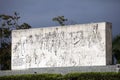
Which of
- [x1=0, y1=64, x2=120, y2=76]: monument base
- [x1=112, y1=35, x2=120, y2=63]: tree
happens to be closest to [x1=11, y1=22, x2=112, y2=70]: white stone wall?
[x1=0, y1=64, x2=120, y2=76]: monument base

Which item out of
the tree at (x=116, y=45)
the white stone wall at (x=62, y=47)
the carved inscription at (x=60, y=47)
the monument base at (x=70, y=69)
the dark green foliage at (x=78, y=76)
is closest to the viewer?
the dark green foliage at (x=78, y=76)

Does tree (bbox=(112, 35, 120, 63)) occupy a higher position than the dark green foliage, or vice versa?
tree (bbox=(112, 35, 120, 63))

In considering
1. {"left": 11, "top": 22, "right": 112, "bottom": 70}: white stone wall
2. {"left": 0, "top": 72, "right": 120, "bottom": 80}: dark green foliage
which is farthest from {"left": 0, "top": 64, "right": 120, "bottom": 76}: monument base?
{"left": 0, "top": 72, "right": 120, "bottom": 80}: dark green foliage

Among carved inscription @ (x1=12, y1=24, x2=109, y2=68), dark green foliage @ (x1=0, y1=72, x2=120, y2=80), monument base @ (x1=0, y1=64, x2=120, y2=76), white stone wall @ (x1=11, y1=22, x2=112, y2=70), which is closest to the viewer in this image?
dark green foliage @ (x1=0, y1=72, x2=120, y2=80)

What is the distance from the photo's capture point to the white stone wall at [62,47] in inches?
685

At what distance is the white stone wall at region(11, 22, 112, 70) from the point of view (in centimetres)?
1739

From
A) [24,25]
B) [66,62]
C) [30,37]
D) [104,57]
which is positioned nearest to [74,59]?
[66,62]

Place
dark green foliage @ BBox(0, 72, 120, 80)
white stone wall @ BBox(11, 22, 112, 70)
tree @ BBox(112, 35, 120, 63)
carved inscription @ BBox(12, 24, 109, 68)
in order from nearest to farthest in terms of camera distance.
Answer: dark green foliage @ BBox(0, 72, 120, 80) < white stone wall @ BBox(11, 22, 112, 70) < carved inscription @ BBox(12, 24, 109, 68) < tree @ BBox(112, 35, 120, 63)

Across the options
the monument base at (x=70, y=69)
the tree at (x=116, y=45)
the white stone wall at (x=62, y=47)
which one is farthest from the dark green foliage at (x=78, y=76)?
the tree at (x=116, y=45)

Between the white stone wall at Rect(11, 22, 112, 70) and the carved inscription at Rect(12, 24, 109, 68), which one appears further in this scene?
the carved inscription at Rect(12, 24, 109, 68)

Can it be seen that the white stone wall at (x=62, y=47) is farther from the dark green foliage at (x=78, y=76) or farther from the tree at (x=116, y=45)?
the tree at (x=116, y=45)

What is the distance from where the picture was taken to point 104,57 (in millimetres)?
17078

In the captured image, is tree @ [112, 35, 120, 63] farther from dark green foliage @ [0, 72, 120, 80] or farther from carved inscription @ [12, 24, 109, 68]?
dark green foliage @ [0, 72, 120, 80]

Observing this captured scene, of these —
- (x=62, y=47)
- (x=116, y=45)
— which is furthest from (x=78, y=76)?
(x=116, y=45)
